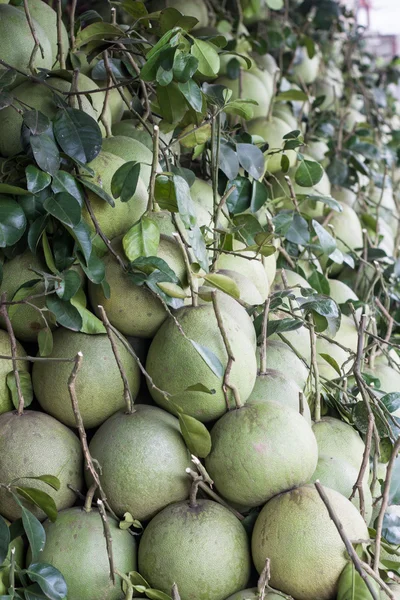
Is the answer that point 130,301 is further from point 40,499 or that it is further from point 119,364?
point 40,499

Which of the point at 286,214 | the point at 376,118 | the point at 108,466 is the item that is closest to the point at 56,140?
the point at 108,466

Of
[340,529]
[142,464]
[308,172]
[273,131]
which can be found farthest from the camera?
[273,131]

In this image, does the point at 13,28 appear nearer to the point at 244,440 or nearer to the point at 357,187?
the point at 244,440

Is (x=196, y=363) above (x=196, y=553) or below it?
above

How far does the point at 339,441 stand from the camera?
1.37 m

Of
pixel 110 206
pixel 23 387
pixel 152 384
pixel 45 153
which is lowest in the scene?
pixel 23 387

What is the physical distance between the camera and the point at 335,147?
260 cm

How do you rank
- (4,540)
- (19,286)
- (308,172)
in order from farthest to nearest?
(308,172), (19,286), (4,540)

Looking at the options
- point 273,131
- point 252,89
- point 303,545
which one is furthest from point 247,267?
point 252,89

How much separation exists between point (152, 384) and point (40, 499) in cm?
25

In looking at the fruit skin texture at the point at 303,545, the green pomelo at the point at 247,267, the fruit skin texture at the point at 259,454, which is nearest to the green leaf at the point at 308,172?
the green pomelo at the point at 247,267

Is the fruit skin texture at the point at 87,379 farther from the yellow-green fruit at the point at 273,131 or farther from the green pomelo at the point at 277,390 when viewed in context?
the yellow-green fruit at the point at 273,131

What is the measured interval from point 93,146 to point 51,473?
1.90 feet

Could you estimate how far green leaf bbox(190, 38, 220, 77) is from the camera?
130cm
